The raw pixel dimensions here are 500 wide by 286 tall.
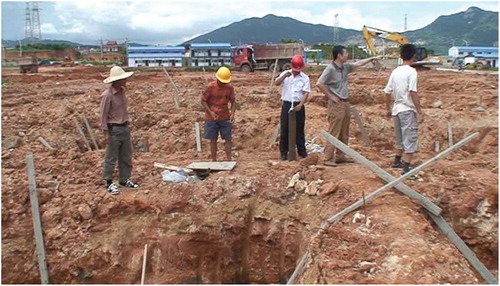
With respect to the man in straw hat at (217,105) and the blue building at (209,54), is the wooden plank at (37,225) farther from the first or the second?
the blue building at (209,54)

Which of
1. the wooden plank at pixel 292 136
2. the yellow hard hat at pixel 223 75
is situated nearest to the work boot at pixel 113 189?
the yellow hard hat at pixel 223 75

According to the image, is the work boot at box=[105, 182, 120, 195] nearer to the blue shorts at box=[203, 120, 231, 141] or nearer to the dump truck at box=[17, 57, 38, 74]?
the blue shorts at box=[203, 120, 231, 141]

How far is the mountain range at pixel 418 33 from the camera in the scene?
340ft

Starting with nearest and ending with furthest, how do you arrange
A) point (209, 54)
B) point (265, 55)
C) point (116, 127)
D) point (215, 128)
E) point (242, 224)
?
point (242, 224) < point (116, 127) < point (215, 128) < point (265, 55) < point (209, 54)

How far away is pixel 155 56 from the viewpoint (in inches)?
1620

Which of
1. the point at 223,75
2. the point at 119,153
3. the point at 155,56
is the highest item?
the point at 155,56

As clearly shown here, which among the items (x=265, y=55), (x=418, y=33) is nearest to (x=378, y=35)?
(x=265, y=55)

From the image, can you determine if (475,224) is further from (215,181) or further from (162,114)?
(162,114)

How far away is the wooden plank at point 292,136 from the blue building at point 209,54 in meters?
34.0

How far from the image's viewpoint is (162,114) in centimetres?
1033

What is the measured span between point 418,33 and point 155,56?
115 m

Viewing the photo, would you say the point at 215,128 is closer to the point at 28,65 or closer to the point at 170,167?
the point at 170,167

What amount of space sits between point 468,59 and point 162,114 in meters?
32.8

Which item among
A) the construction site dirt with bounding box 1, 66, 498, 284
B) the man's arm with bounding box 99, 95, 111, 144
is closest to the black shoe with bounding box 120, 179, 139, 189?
the construction site dirt with bounding box 1, 66, 498, 284
